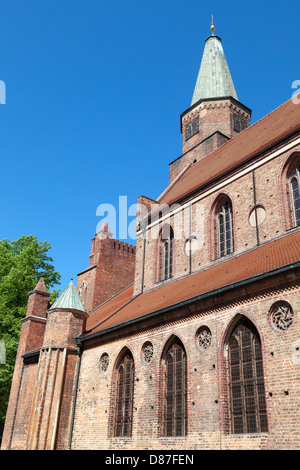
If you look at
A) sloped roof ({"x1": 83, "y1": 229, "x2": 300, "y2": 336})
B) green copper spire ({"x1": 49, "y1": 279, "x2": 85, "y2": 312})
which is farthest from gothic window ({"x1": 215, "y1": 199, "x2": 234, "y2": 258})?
green copper spire ({"x1": 49, "y1": 279, "x2": 85, "y2": 312})

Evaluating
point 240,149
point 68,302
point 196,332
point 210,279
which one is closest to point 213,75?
point 240,149

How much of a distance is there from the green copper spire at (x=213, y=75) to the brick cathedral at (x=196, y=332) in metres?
5.13

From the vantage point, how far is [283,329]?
9.84 metres

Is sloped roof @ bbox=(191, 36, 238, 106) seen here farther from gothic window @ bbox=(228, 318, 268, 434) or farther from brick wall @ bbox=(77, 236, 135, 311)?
gothic window @ bbox=(228, 318, 268, 434)

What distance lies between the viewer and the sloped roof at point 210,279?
1120cm

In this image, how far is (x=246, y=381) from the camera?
413 inches

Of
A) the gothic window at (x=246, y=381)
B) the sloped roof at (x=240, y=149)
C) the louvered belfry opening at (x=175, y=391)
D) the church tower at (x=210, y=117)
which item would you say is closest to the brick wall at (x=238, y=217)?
the sloped roof at (x=240, y=149)

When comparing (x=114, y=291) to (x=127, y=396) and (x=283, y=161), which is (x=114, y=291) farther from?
(x=283, y=161)

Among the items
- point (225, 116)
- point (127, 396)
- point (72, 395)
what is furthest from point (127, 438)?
point (225, 116)

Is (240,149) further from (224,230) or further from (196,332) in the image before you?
(196,332)

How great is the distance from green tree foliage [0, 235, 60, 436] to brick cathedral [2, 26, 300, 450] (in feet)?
8.51

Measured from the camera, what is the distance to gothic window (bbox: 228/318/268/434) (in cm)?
1000

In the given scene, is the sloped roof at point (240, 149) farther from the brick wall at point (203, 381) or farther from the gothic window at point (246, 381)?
the gothic window at point (246, 381)
